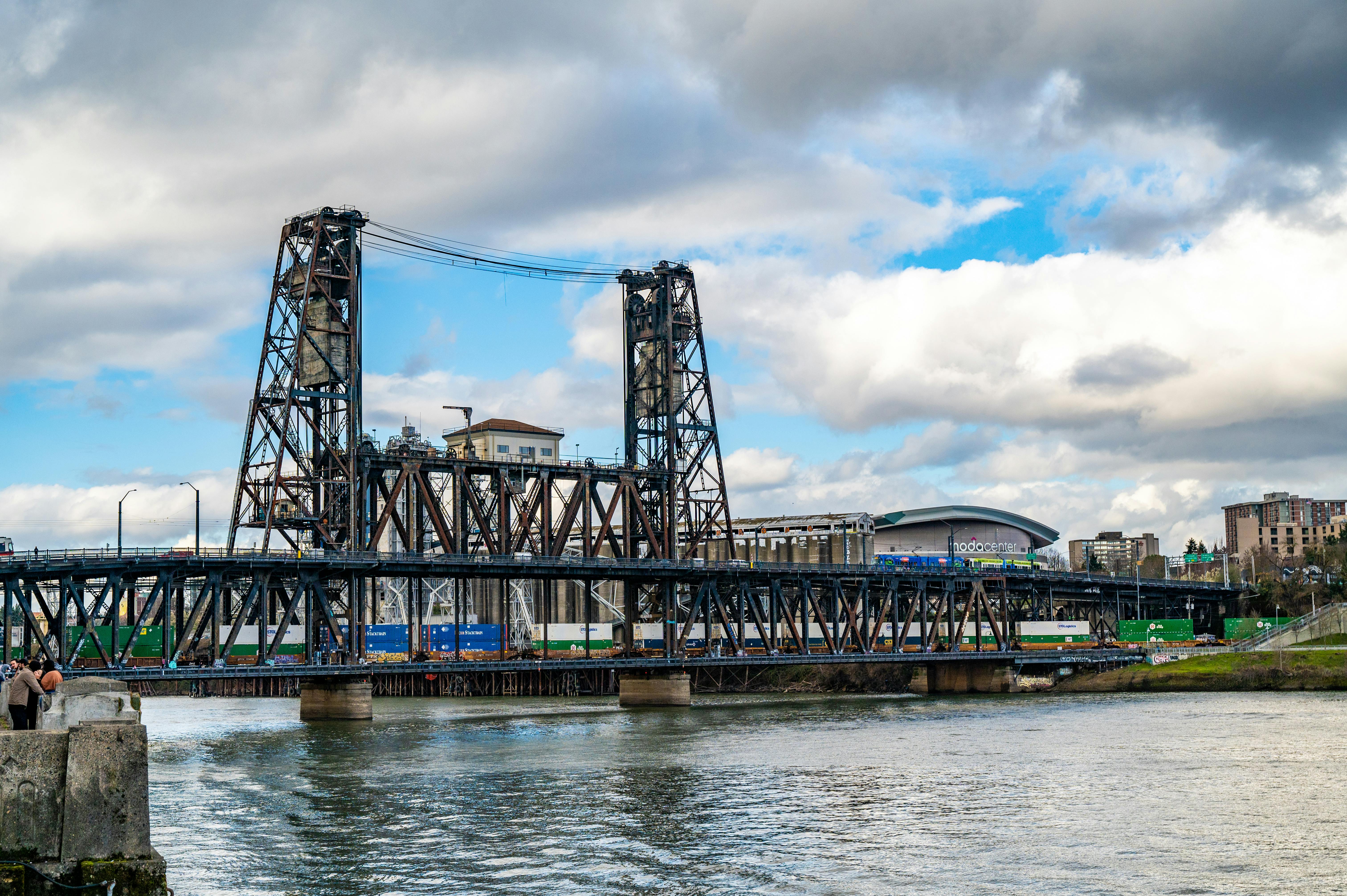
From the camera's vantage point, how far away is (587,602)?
125 metres

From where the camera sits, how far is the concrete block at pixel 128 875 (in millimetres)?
21172

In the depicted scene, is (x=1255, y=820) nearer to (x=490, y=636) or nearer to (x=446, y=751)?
(x=446, y=751)

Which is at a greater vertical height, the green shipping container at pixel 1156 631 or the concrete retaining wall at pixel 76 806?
the concrete retaining wall at pixel 76 806

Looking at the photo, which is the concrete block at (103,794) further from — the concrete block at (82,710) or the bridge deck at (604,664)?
the bridge deck at (604,664)

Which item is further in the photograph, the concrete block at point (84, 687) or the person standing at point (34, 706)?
the concrete block at point (84, 687)

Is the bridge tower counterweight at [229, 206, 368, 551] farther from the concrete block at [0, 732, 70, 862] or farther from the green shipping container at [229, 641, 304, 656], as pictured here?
the concrete block at [0, 732, 70, 862]

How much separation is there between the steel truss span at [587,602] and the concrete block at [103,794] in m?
60.7

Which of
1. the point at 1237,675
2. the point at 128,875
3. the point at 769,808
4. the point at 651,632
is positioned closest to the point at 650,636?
the point at 651,632

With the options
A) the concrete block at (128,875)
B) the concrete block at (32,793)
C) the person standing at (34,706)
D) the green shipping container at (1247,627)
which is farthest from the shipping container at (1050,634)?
the concrete block at (32,793)

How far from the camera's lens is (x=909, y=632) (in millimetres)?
159875

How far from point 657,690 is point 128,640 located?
48747 mm

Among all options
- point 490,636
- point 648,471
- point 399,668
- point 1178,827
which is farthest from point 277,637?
point 1178,827

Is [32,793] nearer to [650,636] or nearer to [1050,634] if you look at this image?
[650,636]

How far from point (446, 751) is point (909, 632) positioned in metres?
95.5
